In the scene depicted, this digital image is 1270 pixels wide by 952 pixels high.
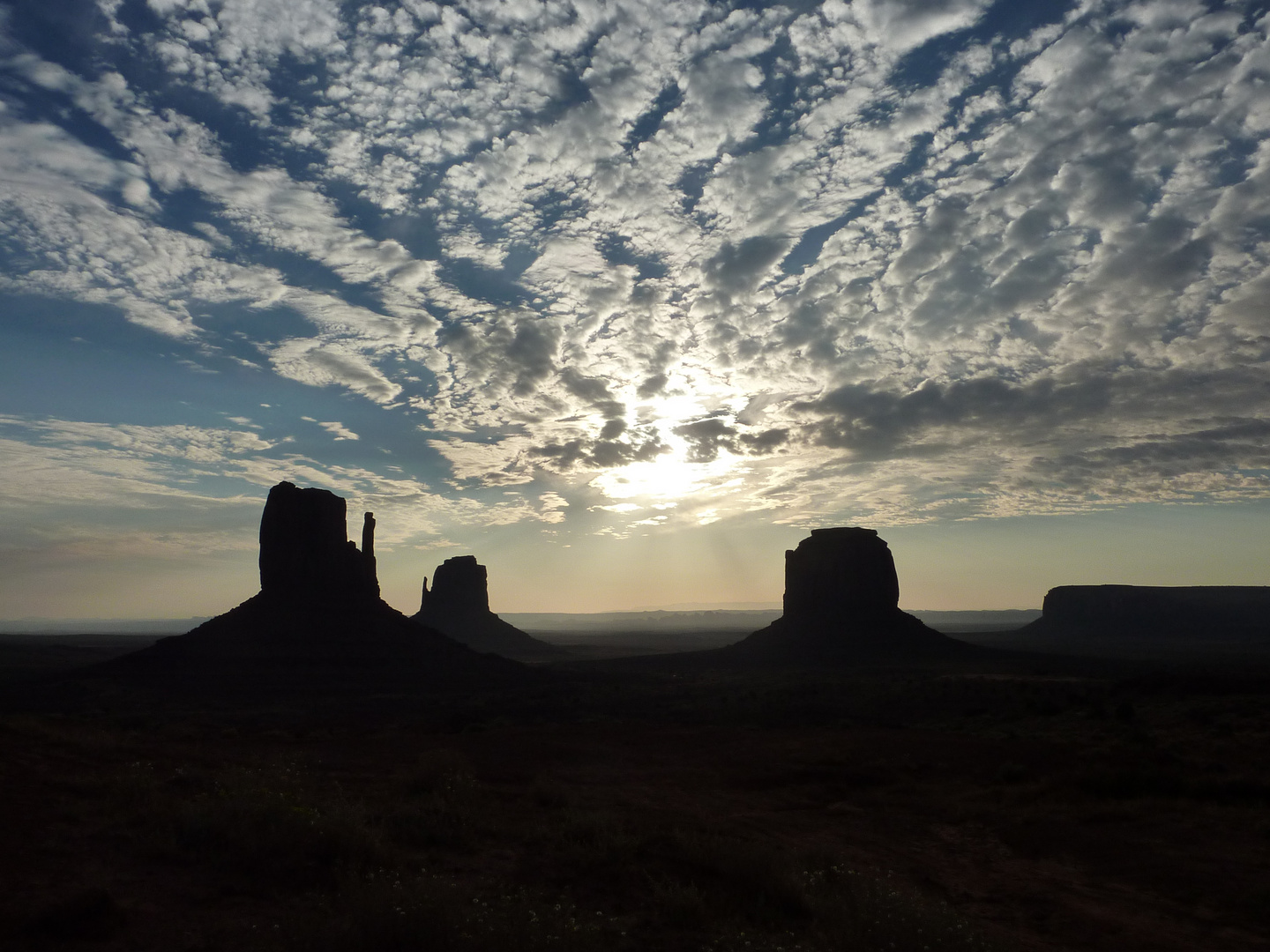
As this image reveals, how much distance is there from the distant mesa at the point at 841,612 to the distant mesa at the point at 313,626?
33.0 m

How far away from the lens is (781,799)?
61.6ft

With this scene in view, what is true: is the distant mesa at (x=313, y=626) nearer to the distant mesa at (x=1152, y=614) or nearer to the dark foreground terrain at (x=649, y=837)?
the dark foreground terrain at (x=649, y=837)

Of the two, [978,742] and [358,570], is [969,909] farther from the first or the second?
[358,570]

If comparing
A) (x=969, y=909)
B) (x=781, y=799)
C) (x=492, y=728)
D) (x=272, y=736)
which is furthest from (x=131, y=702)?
(x=969, y=909)

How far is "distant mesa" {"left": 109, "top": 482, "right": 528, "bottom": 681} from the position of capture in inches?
2178

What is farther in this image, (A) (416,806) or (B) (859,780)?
(B) (859,780)

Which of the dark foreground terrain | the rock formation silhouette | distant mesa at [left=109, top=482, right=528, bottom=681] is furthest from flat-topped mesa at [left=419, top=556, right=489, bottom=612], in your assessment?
the dark foreground terrain

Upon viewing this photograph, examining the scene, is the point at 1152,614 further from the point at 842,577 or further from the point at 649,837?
the point at 649,837

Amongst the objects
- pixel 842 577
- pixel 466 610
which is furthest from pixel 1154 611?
pixel 466 610

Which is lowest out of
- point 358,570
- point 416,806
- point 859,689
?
point 859,689

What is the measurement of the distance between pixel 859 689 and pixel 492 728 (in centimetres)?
2384

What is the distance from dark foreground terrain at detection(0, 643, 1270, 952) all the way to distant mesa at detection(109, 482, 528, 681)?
92.8 feet

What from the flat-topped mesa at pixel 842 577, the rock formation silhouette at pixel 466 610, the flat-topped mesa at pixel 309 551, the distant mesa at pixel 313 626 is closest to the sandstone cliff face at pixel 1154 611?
the flat-topped mesa at pixel 842 577

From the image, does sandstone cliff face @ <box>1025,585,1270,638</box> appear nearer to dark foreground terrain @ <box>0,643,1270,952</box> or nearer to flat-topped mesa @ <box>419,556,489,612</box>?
flat-topped mesa @ <box>419,556,489,612</box>
